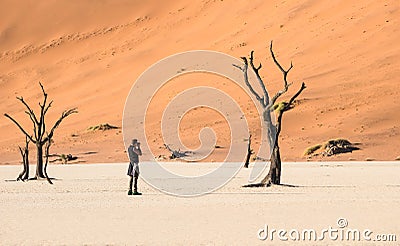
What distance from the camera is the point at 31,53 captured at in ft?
253

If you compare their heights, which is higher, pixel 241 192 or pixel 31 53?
pixel 31 53

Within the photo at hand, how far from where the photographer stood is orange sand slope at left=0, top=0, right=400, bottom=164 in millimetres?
45875

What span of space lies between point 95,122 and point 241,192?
117 ft

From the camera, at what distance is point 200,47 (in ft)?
219

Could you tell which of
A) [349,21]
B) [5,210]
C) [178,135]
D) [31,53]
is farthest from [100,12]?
[5,210]

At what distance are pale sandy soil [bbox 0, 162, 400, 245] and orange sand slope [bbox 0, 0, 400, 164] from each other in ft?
56.8

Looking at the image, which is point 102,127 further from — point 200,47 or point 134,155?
point 134,155

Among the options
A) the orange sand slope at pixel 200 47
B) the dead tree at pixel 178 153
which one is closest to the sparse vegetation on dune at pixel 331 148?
the orange sand slope at pixel 200 47

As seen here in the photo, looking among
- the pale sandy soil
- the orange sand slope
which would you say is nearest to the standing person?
the pale sandy soil

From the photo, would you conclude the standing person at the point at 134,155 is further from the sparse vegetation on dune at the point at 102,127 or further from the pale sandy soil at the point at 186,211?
the sparse vegetation on dune at the point at 102,127

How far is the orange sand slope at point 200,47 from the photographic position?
45.9 meters

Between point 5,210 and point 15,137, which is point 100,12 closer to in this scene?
point 15,137

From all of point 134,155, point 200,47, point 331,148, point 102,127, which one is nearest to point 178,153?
point 331,148

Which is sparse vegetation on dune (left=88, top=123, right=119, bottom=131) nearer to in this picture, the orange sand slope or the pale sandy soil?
the orange sand slope
